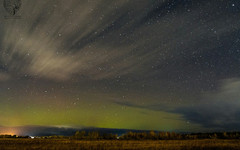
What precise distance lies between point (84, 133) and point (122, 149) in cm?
2109

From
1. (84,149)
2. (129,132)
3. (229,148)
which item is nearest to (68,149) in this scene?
(84,149)

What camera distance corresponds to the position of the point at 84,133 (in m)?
44.6

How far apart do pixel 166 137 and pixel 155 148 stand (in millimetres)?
17982

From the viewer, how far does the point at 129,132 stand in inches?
1788

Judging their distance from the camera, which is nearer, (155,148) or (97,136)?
(155,148)

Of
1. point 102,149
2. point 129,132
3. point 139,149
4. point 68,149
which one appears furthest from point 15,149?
point 129,132

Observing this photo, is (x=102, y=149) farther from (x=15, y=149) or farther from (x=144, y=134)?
(x=144, y=134)

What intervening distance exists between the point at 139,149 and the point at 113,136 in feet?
62.5

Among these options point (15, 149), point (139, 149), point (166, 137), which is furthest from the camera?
point (166, 137)

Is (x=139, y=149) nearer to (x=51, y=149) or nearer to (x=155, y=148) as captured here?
(x=155, y=148)

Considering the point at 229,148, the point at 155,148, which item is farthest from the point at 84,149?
the point at 229,148

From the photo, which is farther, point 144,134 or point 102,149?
point 144,134

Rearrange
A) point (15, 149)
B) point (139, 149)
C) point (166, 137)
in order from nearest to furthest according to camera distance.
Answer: point (15, 149), point (139, 149), point (166, 137)

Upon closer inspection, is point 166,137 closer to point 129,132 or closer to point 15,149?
point 129,132
